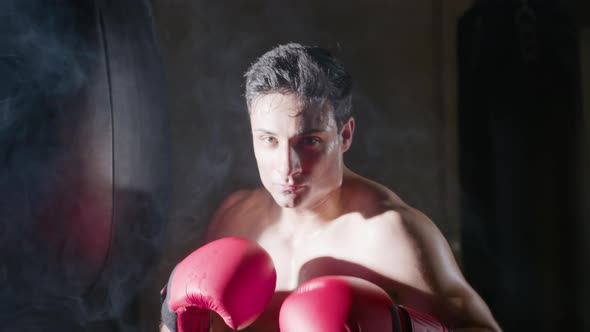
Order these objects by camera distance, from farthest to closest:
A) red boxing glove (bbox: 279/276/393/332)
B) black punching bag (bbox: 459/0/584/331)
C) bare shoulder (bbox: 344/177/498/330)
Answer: black punching bag (bbox: 459/0/584/331) → bare shoulder (bbox: 344/177/498/330) → red boxing glove (bbox: 279/276/393/332)

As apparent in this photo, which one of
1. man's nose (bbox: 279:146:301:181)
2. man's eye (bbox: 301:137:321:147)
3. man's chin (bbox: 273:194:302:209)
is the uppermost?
man's eye (bbox: 301:137:321:147)

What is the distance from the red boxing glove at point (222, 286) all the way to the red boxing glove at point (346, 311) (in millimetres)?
91

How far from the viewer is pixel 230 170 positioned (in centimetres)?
120

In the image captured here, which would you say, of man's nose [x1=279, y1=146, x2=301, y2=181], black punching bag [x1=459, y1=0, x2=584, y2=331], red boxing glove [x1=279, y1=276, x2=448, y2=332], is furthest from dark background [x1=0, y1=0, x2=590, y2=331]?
red boxing glove [x1=279, y1=276, x2=448, y2=332]

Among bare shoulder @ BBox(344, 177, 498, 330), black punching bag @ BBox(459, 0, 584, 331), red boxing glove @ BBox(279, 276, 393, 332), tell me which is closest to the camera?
red boxing glove @ BBox(279, 276, 393, 332)

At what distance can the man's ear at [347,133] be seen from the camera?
114 cm

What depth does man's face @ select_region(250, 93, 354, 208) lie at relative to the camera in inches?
42.4

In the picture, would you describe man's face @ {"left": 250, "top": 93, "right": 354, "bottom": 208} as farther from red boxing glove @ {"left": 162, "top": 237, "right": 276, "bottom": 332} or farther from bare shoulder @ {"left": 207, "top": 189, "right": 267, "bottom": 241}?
red boxing glove @ {"left": 162, "top": 237, "right": 276, "bottom": 332}

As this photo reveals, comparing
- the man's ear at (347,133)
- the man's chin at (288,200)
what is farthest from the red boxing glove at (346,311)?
the man's ear at (347,133)

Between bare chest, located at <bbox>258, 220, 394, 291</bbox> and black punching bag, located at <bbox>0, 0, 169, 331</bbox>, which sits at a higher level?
black punching bag, located at <bbox>0, 0, 169, 331</bbox>

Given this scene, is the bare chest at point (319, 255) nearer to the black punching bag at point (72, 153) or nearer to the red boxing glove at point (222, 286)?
the red boxing glove at point (222, 286)

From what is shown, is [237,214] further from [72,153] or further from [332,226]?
[72,153]

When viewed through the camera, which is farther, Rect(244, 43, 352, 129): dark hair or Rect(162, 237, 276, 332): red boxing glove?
Rect(244, 43, 352, 129): dark hair

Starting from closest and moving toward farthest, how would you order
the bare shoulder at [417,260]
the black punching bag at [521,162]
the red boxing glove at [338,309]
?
the red boxing glove at [338,309] → the bare shoulder at [417,260] → the black punching bag at [521,162]
